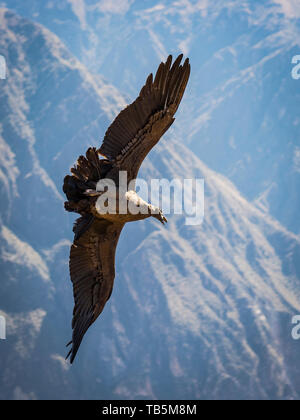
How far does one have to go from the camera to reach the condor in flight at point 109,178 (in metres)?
11.9

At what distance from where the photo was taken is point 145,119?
1268 centimetres

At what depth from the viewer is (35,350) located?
111 meters

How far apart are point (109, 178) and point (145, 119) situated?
1.42 metres

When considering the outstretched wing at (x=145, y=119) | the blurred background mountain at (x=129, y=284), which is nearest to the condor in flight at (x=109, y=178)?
the outstretched wing at (x=145, y=119)

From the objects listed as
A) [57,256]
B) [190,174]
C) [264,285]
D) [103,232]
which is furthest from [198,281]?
[103,232]

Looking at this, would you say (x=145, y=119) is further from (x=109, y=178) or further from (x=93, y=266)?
(x=93, y=266)

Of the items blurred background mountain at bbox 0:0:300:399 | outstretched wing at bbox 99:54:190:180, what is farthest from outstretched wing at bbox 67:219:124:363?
blurred background mountain at bbox 0:0:300:399

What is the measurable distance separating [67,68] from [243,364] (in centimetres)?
9713

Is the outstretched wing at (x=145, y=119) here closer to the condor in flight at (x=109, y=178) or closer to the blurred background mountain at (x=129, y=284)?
the condor in flight at (x=109, y=178)

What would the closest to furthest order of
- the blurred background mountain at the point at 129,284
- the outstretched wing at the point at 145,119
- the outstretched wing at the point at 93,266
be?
the outstretched wing at the point at 145,119, the outstretched wing at the point at 93,266, the blurred background mountain at the point at 129,284

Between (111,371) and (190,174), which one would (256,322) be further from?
(190,174)

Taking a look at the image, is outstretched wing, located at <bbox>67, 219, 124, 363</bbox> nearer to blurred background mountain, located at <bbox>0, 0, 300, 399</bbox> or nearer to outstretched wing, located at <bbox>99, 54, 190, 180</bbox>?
outstretched wing, located at <bbox>99, 54, 190, 180</bbox>

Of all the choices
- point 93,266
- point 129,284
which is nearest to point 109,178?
point 93,266

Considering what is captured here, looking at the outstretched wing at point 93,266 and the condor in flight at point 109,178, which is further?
the outstretched wing at point 93,266
